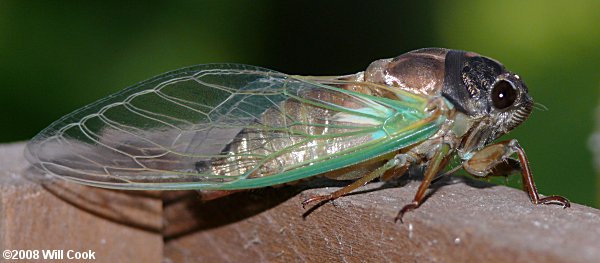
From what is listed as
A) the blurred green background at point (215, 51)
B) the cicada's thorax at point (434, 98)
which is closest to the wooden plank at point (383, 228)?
the cicada's thorax at point (434, 98)

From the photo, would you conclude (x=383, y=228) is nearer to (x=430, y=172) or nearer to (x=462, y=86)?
(x=430, y=172)

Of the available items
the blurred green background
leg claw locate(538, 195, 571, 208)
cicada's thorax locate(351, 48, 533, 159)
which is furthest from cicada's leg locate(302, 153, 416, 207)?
the blurred green background

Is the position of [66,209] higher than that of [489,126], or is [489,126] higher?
[489,126]

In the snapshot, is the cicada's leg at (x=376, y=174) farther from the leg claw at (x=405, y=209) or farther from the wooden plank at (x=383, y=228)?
the leg claw at (x=405, y=209)

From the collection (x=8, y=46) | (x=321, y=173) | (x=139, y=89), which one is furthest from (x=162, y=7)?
(x=321, y=173)

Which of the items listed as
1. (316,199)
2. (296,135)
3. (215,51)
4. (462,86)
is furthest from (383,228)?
(215,51)

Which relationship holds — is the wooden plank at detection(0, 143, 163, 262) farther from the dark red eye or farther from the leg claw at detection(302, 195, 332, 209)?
the dark red eye

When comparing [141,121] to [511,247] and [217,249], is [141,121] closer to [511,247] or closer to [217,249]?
[217,249]
